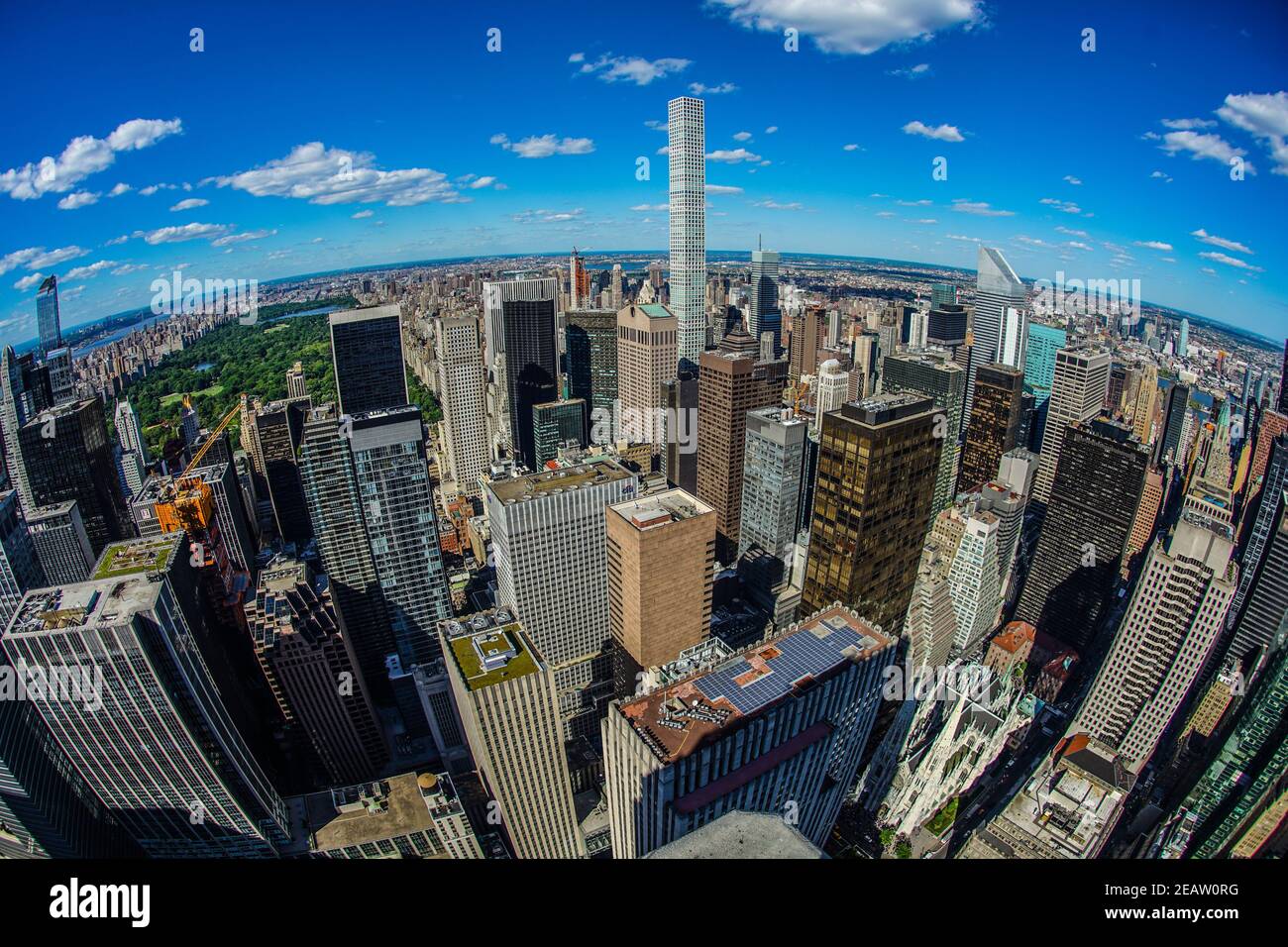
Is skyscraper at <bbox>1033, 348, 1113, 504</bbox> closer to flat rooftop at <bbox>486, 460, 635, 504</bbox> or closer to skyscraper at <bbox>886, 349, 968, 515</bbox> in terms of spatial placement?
skyscraper at <bbox>886, 349, 968, 515</bbox>

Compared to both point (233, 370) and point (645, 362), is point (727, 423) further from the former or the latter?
point (233, 370)

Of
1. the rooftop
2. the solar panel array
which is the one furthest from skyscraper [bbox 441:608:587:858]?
the rooftop

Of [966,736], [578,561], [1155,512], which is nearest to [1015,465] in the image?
[1155,512]

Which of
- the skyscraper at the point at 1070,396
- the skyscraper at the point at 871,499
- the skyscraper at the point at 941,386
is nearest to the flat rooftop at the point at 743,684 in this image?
the skyscraper at the point at 871,499

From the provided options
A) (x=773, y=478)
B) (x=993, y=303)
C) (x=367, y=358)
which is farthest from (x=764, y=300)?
(x=367, y=358)

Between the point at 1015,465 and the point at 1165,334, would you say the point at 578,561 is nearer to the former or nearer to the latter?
the point at 1015,465
